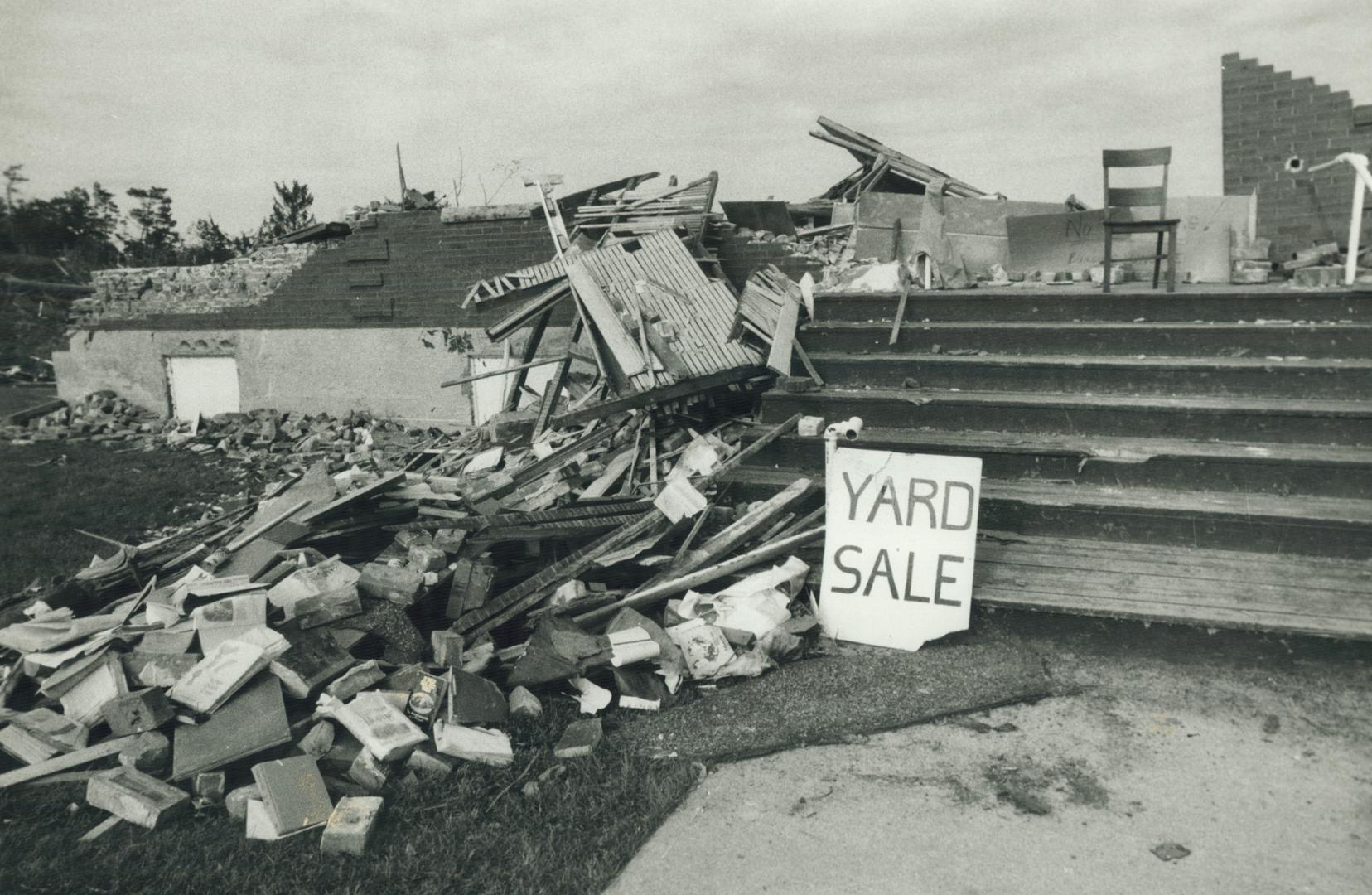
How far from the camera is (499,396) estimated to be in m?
9.86

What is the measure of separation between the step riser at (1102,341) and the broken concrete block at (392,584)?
127 inches

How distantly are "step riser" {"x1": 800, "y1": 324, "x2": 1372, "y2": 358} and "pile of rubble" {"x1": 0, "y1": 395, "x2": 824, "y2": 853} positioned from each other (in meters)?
1.12

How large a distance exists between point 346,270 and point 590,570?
294 inches

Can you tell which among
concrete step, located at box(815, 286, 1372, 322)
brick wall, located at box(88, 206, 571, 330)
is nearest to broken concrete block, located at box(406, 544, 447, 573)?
concrete step, located at box(815, 286, 1372, 322)

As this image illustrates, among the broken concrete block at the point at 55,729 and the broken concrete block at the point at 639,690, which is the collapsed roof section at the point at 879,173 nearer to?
the broken concrete block at the point at 639,690

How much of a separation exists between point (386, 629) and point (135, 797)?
4.18 feet

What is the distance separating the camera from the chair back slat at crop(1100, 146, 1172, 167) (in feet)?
23.3

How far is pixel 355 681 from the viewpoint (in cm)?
380

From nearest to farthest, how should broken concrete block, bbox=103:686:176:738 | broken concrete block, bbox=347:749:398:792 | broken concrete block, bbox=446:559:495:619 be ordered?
broken concrete block, bbox=347:749:398:792, broken concrete block, bbox=103:686:176:738, broken concrete block, bbox=446:559:495:619

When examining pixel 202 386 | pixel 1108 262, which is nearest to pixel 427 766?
pixel 1108 262

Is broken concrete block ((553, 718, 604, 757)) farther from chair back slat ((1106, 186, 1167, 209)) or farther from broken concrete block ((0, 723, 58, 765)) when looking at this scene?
chair back slat ((1106, 186, 1167, 209))

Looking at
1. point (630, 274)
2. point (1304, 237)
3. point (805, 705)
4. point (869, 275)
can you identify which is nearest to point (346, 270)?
point (630, 274)

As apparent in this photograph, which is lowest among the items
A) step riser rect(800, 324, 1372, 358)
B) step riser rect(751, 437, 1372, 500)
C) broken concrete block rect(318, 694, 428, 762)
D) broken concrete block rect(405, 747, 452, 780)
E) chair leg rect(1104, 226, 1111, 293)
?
broken concrete block rect(405, 747, 452, 780)

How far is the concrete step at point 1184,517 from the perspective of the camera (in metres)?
4.19
